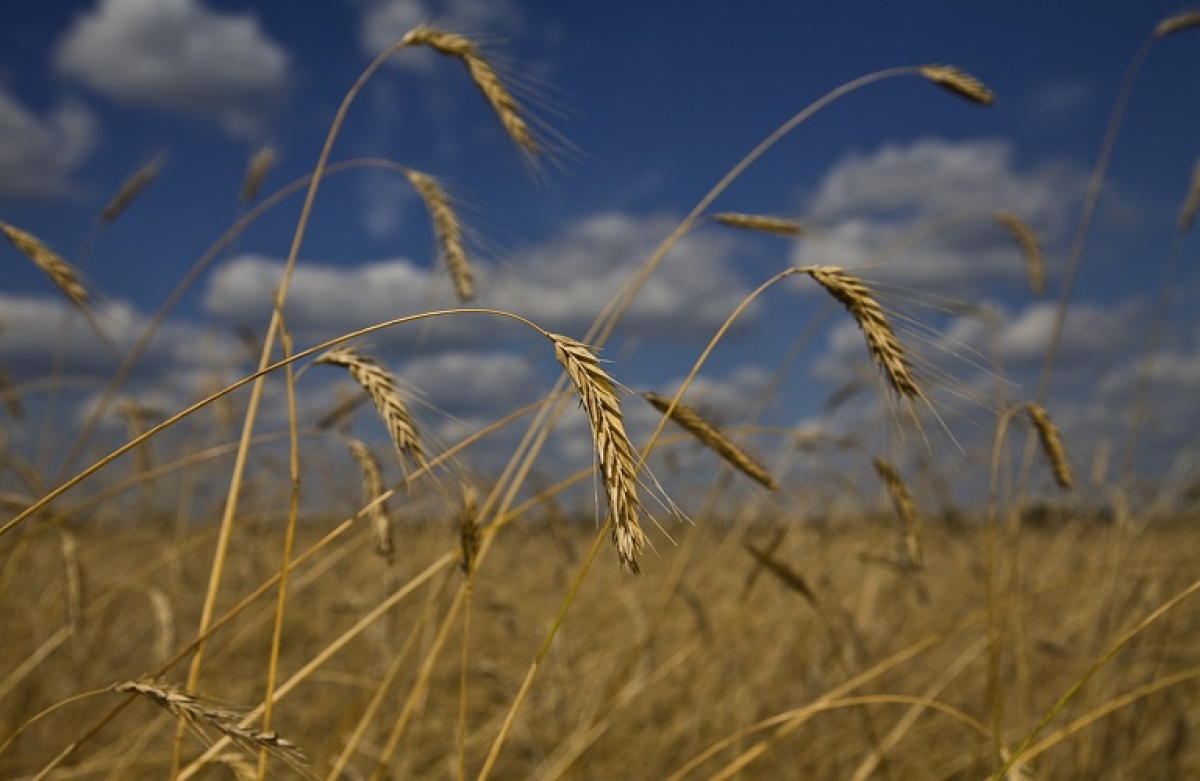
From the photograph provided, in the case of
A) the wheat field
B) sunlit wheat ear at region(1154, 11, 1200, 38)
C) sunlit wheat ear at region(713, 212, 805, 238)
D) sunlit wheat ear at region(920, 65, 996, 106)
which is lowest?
the wheat field

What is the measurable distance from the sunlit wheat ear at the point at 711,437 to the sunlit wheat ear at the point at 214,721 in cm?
76

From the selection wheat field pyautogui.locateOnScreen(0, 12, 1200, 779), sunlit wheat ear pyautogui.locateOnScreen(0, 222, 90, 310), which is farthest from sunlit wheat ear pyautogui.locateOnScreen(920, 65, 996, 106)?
sunlit wheat ear pyautogui.locateOnScreen(0, 222, 90, 310)

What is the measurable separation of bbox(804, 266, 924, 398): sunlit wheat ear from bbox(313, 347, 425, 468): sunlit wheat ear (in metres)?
0.58

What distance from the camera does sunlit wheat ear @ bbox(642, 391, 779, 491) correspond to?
1.58m

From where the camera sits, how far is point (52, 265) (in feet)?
6.30

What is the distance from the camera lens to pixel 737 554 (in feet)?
21.7

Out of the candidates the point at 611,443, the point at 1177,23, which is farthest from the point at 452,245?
the point at 1177,23

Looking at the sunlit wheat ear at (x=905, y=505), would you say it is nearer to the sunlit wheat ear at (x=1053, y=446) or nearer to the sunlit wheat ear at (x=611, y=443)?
the sunlit wheat ear at (x=1053, y=446)

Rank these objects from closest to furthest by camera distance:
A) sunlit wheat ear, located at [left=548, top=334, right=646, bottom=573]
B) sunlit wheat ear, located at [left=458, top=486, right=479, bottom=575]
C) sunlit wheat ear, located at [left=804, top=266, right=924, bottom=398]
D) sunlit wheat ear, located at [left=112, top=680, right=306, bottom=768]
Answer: sunlit wheat ear, located at [left=548, top=334, right=646, bottom=573]
sunlit wheat ear, located at [left=112, top=680, right=306, bottom=768]
sunlit wheat ear, located at [left=804, top=266, right=924, bottom=398]
sunlit wheat ear, located at [left=458, top=486, right=479, bottom=575]

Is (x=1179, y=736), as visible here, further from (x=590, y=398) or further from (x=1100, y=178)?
(x=590, y=398)

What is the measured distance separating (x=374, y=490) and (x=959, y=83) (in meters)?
1.57

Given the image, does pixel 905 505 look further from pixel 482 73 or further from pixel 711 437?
pixel 482 73

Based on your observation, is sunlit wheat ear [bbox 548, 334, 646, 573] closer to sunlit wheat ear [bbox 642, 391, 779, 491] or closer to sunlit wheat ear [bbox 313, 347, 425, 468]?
sunlit wheat ear [bbox 313, 347, 425, 468]

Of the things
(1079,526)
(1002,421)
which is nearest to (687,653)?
(1002,421)
